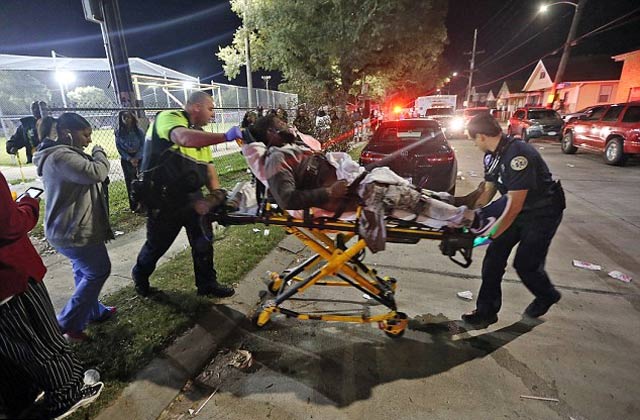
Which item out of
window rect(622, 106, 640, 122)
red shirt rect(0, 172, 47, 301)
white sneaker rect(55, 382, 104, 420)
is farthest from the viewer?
window rect(622, 106, 640, 122)

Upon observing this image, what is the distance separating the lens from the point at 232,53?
1945 centimetres

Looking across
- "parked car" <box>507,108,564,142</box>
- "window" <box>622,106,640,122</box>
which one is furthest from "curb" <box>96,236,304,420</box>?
"parked car" <box>507,108,564,142</box>

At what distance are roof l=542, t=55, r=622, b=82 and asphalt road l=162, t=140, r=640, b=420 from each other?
2961cm

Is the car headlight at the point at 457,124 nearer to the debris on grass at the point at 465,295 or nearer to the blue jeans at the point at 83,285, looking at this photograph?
the debris on grass at the point at 465,295

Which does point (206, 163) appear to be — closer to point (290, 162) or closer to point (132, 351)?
point (290, 162)

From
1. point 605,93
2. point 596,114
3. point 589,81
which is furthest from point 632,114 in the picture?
point 605,93

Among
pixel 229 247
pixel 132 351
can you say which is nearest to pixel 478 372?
pixel 132 351

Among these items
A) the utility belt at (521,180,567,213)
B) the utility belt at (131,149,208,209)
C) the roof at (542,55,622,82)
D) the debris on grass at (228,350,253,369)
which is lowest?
the debris on grass at (228,350,253,369)

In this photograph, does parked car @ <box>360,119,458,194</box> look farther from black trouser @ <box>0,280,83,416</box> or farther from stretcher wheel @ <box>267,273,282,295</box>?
black trouser @ <box>0,280,83,416</box>

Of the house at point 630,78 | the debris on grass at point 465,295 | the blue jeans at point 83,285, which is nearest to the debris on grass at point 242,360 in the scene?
the blue jeans at point 83,285

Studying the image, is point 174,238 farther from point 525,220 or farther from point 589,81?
point 589,81

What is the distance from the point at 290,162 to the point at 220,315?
5.22 feet

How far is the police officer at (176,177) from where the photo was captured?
2.75m

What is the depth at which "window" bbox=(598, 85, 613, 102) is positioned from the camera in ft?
87.8
